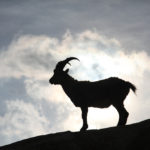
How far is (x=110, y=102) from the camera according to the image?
855 inches

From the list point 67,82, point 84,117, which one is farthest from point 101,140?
point 67,82

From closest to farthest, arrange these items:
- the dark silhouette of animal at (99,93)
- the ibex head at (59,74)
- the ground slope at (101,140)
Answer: the ground slope at (101,140) < the dark silhouette of animal at (99,93) < the ibex head at (59,74)

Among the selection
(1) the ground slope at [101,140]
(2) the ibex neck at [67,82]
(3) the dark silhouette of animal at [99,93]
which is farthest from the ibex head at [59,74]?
(1) the ground slope at [101,140]

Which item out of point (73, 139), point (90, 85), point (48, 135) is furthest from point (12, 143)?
point (90, 85)

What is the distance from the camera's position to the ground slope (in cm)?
1838

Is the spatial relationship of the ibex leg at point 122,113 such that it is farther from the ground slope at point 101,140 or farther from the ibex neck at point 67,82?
the ibex neck at point 67,82

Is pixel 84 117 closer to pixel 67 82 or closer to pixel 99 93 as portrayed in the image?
pixel 99 93

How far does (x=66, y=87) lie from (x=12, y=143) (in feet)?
15.5

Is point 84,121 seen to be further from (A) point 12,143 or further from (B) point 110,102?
(A) point 12,143

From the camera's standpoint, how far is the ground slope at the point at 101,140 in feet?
60.3

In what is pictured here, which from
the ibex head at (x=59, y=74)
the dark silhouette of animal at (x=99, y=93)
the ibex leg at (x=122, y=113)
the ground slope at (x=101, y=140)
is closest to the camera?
the ground slope at (x=101, y=140)

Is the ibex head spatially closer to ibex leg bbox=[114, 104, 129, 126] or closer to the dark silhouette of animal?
the dark silhouette of animal

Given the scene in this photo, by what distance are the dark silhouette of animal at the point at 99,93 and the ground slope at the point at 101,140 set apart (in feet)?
6.22

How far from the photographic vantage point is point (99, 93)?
71.4 feet
